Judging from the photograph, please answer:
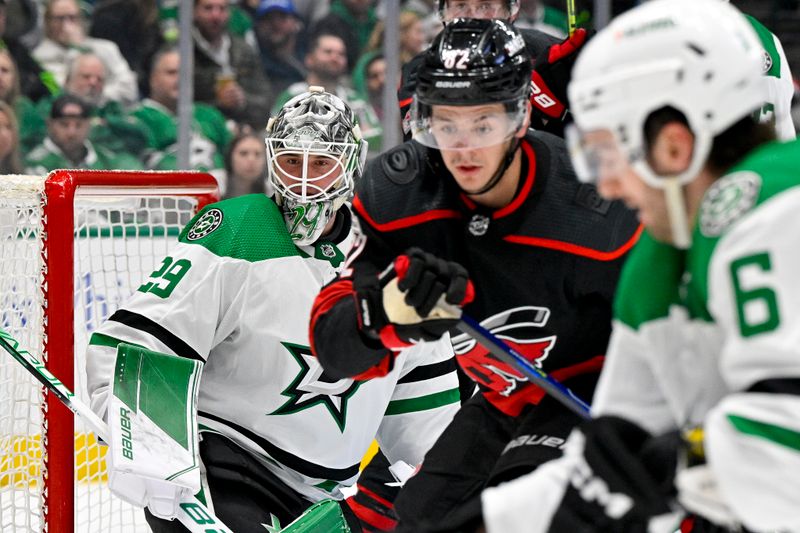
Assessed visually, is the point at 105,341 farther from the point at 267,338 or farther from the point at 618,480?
the point at 618,480

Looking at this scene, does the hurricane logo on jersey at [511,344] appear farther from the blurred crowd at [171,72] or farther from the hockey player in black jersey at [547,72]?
the blurred crowd at [171,72]

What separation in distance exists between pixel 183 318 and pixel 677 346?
1303mm

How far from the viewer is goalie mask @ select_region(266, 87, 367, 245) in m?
2.76

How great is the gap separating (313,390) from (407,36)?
11.2 feet

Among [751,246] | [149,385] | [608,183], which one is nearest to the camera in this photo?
[751,246]

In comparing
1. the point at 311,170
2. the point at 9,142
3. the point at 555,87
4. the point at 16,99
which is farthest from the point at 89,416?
the point at 16,99

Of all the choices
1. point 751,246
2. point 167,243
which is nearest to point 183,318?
point 167,243

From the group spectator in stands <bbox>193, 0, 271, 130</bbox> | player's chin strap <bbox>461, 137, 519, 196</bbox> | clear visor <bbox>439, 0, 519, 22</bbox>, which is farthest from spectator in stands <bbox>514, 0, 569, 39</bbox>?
player's chin strap <bbox>461, 137, 519, 196</bbox>

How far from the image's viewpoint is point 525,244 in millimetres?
2150

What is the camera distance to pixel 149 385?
259cm

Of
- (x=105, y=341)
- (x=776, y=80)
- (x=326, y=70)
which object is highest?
(x=776, y=80)

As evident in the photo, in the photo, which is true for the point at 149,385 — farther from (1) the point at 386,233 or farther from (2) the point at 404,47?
(2) the point at 404,47

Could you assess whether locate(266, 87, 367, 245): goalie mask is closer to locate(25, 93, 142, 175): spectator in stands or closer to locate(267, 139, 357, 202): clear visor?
locate(267, 139, 357, 202): clear visor

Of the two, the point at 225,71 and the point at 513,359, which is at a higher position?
the point at 513,359
